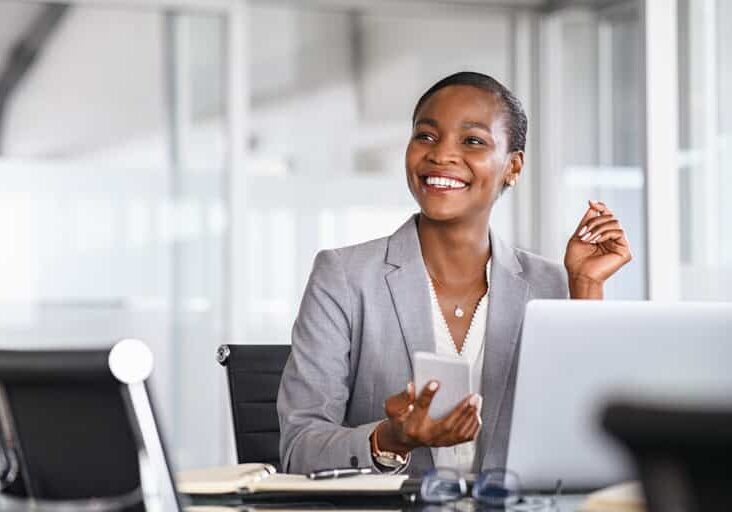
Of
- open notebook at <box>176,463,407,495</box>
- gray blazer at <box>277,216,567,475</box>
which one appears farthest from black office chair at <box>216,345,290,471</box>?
open notebook at <box>176,463,407,495</box>

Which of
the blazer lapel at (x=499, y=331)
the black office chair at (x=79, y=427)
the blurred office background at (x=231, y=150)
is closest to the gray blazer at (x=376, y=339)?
the blazer lapel at (x=499, y=331)

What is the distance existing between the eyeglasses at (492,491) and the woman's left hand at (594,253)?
2.69 ft

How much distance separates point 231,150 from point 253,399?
3.04m

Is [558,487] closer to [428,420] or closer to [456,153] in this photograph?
[428,420]

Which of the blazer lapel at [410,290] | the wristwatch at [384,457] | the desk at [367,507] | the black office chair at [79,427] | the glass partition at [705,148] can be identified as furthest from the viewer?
the glass partition at [705,148]

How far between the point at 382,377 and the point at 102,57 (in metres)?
3.55

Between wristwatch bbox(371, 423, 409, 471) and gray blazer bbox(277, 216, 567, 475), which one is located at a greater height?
gray blazer bbox(277, 216, 567, 475)

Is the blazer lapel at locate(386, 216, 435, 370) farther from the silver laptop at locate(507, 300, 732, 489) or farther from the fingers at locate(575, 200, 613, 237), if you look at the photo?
the silver laptop at locate(507, 300, 732, 489)

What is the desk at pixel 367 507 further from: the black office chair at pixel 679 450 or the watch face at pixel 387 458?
the black office chair at pixel 679 450

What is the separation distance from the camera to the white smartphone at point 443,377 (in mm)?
1904

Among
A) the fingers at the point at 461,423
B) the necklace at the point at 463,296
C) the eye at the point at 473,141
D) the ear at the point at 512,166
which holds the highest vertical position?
the eye at the point at 473,141

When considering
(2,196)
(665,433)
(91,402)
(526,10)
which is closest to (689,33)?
(526,10)

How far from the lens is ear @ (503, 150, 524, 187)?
2678 mm

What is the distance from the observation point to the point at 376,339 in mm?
2486
